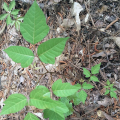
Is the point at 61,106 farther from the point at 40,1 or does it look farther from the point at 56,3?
the point at 40,1

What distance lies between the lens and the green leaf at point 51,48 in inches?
34.7

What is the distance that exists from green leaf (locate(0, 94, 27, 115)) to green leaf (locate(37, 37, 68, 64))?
0.37 meters

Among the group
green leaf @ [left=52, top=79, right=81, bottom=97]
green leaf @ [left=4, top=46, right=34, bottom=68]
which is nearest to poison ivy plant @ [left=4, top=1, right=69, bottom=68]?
green leaf @ [left=4, top=46, right=34, bottom=68]

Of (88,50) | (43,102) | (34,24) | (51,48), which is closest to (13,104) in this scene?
(43,102)

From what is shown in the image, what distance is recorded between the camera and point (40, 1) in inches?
90.1

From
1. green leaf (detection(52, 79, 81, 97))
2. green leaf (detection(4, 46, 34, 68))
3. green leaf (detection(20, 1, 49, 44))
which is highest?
green leaf (detection(20, 1, 49, 44))

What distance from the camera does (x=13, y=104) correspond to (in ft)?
2.86

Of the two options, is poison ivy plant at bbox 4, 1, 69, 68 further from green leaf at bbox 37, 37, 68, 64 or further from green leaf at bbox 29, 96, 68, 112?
green leaf at bbox 29, 96, 68, 112

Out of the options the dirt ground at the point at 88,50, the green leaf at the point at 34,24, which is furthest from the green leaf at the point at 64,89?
the dirt ground at the point at 88,50

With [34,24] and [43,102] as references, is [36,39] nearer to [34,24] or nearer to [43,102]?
[34,24]

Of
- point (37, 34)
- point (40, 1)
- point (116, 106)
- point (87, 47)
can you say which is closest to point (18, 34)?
point (40, 1)

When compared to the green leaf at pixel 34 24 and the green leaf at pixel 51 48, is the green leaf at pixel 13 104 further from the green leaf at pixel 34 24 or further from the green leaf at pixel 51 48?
the green leaf at pixel 34 24

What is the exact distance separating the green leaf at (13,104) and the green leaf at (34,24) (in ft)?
1.53

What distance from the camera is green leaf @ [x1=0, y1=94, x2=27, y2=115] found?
852 mm
